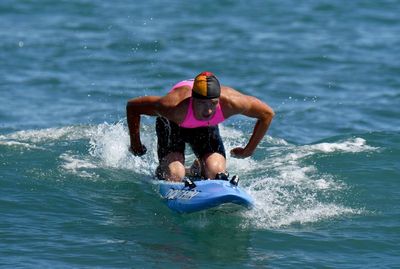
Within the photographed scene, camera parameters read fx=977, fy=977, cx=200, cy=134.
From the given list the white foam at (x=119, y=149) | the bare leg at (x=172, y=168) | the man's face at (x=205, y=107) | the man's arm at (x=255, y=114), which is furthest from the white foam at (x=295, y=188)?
the white foam at (x=119, y=149)

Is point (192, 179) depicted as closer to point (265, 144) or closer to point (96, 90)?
point (265, 144)

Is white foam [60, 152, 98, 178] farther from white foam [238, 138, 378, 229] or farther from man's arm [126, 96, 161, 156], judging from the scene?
white foam [238, 138, 378, 229]

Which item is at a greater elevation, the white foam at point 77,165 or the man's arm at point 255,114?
the man's arm at point 255,114

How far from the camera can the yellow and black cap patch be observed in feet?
34.2

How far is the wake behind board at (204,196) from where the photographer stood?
10.1 metres

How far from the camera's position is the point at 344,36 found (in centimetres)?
2439

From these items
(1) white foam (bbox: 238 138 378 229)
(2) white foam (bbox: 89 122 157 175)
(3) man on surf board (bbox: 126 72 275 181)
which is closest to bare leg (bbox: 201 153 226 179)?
(3) man on surf board (bbox: 126 72 275 181)

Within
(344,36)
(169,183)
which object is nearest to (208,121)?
(169,183)

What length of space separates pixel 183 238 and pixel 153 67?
36.5 ft

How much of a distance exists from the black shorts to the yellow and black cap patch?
1.13 m

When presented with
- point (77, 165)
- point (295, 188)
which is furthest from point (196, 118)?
point (77, 165)

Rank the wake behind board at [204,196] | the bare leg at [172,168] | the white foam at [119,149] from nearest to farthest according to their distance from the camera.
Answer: the wake behind board at [204,196] < the bare leg at [172,168] < the white foam at [119,149]

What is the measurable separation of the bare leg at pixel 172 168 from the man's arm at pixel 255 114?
0.73m

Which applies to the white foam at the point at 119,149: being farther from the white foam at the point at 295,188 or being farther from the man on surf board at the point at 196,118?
the white foam at the point at 295,188
